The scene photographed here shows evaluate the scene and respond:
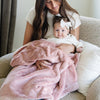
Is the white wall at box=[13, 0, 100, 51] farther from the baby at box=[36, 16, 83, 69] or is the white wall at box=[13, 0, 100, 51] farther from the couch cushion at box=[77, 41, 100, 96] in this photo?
the couch cushion at box=[77, 41, 100, 96]

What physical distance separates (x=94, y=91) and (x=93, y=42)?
55cm

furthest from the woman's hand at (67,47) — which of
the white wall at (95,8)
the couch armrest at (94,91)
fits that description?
the white wall at (95,8)

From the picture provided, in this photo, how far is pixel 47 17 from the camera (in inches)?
56.5

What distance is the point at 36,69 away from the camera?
3.57ft

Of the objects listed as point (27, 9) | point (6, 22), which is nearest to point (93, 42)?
point (6, 22)

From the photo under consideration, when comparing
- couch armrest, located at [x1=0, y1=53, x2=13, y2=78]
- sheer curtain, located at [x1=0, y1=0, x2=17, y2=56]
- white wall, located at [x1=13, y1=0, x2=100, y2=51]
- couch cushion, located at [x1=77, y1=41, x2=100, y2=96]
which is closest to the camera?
couch cushion, located at [x1=77, y1=41, x2=100, y2=96]

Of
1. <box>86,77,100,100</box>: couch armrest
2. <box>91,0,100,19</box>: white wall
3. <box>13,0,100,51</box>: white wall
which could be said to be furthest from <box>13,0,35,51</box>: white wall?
<box>86,77,100,100</box>: couch armrest

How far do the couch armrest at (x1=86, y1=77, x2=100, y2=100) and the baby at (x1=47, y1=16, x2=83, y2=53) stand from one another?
33 centimetres

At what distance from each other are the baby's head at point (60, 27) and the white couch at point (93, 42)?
0.64 feet

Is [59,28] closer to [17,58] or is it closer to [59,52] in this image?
[59,52]

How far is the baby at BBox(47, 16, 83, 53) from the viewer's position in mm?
1284

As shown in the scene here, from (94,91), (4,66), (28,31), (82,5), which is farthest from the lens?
(82,5)

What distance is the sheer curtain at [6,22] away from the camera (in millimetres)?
1839

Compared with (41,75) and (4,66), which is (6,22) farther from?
(41,75)
